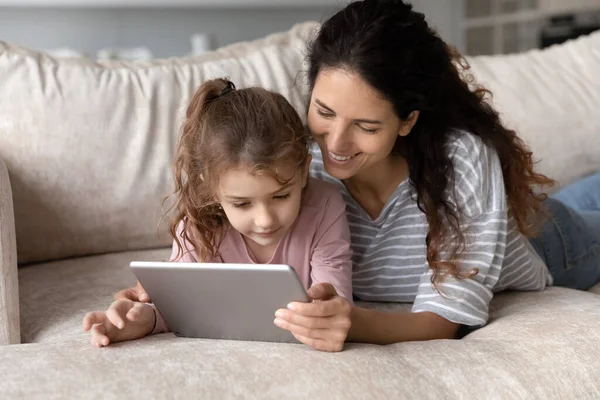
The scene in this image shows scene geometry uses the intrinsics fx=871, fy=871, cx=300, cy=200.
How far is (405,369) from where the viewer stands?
1.19 metres

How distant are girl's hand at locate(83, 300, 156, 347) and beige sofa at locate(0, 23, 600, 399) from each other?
2 cm

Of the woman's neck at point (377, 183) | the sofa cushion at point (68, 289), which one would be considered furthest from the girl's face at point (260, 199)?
the sofa cushion at point (68, 289)

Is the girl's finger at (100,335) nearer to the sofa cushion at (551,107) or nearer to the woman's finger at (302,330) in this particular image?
the woman's finger at (302,330)

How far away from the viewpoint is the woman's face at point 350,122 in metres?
1.38

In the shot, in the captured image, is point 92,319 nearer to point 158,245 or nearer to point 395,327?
point 395,327

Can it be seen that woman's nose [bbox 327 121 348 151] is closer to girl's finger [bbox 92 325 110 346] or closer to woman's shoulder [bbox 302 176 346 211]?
woman's shoulder [bbox 302 176 346 211]

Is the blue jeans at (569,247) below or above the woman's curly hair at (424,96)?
below

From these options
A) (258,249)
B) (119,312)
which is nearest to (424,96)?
(258,249)

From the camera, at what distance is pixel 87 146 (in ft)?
6.19

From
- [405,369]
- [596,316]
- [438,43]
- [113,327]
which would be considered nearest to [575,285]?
[596,316]

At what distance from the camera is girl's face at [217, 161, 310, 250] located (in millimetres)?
1312

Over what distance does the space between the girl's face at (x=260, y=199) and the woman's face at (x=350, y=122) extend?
7cm

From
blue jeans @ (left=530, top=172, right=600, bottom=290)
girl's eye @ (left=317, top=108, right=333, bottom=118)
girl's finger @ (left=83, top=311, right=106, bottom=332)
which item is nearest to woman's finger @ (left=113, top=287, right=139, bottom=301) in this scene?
girl's finger @ (left=83, top=311, right=106, bottom=332)

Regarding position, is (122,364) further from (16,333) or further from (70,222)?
(70,222)
